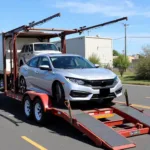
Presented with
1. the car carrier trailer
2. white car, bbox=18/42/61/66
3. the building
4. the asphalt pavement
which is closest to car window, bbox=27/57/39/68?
the car carrier trailer

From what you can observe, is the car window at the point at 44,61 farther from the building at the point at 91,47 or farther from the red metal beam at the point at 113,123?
the building at the point at 91,47

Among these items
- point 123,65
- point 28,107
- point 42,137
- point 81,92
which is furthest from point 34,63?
point 123,65

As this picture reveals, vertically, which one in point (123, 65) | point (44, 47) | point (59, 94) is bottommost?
point (123, 65)

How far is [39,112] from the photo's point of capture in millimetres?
9289

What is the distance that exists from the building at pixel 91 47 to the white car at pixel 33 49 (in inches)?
1864

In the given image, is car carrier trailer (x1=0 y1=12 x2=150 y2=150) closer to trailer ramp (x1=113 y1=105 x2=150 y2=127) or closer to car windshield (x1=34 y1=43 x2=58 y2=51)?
trailer ramp (x1=113 y1=105 x2=150 y2=127)

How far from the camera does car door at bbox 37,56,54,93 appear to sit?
965 cm

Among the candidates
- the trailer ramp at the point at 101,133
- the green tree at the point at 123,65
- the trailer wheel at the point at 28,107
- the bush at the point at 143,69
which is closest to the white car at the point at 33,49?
the trailer wheel at the point at 28,107

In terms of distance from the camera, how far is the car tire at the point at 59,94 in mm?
9047

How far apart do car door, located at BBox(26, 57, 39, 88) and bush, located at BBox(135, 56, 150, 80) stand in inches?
847

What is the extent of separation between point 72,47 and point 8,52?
166 feet

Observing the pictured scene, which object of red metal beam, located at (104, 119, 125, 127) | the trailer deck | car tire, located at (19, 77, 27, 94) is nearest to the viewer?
the trailer deck

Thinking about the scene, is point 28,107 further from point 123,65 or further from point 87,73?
point 123,65

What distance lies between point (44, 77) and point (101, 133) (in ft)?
11.1
